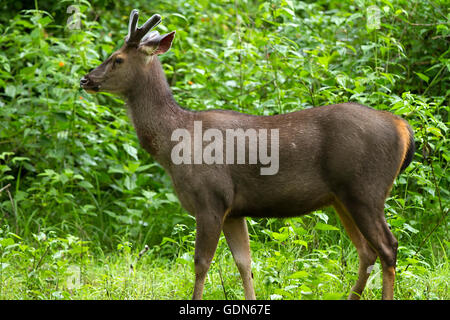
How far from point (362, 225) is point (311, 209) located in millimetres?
413

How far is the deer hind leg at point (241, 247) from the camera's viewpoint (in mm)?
5406

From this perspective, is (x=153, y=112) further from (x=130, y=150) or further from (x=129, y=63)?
(x=130, y=150)

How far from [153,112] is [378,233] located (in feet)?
6.34

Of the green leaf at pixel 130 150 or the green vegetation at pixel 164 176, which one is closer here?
the green vegetation at pixel 164 176

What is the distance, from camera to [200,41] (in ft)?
30.9

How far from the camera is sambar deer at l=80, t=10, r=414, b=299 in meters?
4.96

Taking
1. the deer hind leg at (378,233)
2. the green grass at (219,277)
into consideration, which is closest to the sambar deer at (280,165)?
the deer hind leg at (378,233)

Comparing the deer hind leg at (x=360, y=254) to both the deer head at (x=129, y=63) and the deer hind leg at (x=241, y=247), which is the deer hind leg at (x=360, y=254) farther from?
the deer head at (x=129, y=63)

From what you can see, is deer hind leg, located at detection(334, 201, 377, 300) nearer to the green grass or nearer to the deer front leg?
the green grass

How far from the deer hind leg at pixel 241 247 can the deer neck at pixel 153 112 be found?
0.73m

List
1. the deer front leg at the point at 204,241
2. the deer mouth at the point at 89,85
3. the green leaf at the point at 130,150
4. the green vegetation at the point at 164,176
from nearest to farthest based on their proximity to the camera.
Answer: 1. the deer front leg at the point at 204,241
2. the deer mouth at the point at 89,85
3. the green vegetation at the point at 164,176
4. the green leaf at the point at 130,150

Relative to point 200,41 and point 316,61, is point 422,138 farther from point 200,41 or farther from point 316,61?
point 200,41

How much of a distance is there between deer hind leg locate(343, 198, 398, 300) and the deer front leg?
3.15 ft

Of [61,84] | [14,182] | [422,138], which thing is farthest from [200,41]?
[422,138]
